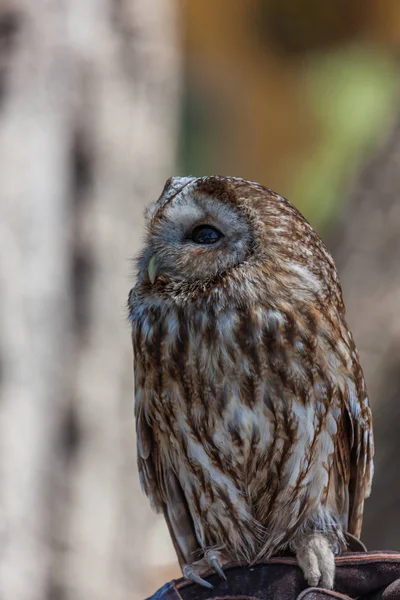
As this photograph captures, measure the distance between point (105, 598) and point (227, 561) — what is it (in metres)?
3.40

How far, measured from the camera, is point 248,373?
7.55 feet

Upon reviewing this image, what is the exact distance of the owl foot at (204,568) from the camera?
2430 millimetres

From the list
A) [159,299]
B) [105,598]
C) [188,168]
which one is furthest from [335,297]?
[188,168]

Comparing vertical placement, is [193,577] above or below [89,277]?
below

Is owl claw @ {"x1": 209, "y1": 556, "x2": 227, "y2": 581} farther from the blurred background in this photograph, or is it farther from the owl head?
the blurred background

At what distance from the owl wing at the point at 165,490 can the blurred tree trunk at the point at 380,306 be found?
271 centimetres

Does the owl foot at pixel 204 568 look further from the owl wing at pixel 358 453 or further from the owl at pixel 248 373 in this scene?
the owl wing at pixel 358 453

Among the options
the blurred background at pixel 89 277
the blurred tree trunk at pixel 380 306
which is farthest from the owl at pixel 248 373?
the blurred background at pixel 89 277

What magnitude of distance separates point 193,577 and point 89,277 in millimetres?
A: 3314

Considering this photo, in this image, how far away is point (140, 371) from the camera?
8.14 ft

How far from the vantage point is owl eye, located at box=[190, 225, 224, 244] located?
2316 mm

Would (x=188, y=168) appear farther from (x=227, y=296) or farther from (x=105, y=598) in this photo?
(x=227, y=296)

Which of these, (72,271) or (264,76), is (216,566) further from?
(264,76)

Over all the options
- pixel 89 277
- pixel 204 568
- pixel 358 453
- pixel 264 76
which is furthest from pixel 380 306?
pixel 264 76
